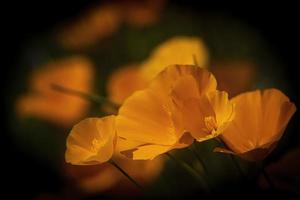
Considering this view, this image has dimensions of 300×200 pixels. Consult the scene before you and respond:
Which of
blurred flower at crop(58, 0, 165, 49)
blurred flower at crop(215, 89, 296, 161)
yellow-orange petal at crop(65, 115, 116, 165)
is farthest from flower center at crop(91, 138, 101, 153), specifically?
blurred flower at crop(58, 0, 165, 49)

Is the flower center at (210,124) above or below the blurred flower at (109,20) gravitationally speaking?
below

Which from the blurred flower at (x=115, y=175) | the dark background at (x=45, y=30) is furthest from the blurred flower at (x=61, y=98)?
the blurred flower at (x=115, y=175)

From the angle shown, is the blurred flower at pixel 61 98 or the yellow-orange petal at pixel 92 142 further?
the blurred flower at pixel 61 98

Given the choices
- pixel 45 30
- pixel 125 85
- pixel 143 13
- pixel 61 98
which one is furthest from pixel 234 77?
pixel 45 30

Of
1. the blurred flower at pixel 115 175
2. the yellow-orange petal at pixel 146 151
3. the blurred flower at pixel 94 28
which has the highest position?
the blurred flower at pixel 94 28

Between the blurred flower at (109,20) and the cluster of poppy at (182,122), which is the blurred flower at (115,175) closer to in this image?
the cluster of poppy at (182,122)

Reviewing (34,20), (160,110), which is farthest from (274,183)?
A: (34,20)

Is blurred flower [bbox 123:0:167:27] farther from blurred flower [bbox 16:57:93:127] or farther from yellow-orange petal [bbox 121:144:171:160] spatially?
yellow-orange petal [bbox 121:144:171:160]
